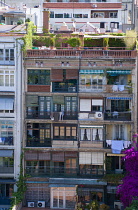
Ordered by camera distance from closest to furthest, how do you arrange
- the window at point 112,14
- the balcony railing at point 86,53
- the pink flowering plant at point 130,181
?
the pink flowering plant at point 130,181 < the balcony railing at point 86,53 < the window at point 112,14

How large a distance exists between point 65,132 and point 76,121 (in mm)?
1326

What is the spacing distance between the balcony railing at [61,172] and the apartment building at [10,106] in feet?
4.27

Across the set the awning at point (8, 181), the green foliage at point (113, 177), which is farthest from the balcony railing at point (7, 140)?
the green foliage at point (113, 177)

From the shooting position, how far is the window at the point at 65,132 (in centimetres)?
4925

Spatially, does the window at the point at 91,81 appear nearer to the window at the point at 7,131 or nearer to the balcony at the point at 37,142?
the balcony at the point at 37,142

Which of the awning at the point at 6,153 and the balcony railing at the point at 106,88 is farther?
the awning at the point at 6,153

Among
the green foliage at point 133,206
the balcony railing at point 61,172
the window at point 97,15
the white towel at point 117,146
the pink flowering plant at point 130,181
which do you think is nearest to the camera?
the green foliage at point 133,206

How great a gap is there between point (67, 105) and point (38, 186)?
6992 millimetres

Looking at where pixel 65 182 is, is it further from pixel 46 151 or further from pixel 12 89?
pixel 12 89

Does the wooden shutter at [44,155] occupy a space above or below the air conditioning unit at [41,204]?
above

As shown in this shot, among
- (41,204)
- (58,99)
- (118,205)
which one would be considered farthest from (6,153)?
(118,205)

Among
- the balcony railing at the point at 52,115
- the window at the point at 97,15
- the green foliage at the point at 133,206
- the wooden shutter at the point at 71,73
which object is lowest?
the green foliage at the point at 133,206

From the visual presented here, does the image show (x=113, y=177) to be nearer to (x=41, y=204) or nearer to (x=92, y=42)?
(x=41, y=204)

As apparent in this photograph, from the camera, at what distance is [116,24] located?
77438mm
